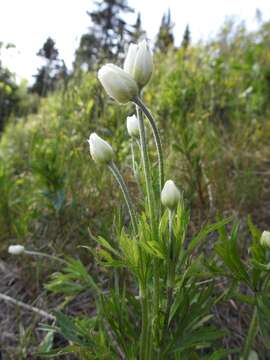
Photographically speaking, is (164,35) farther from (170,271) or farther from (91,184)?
(170,271)

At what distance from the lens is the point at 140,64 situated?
73 cm

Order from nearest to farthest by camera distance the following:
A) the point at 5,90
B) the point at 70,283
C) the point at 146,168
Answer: the point at 146,168 < the point at 70,283 < the point at 5,90

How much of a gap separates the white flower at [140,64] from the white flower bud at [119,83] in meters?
0.02

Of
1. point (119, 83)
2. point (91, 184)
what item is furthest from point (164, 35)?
point (119, 83)

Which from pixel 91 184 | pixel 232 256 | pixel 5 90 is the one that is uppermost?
pixel 5 90

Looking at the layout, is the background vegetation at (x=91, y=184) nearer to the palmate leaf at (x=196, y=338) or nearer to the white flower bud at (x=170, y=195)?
the white flower bud at (x=170, y=195)

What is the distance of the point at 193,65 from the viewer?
11.5ft

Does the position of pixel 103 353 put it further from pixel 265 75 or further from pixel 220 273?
pixel 265 75

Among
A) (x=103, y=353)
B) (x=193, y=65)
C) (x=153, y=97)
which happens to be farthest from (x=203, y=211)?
(x=193, y=65)

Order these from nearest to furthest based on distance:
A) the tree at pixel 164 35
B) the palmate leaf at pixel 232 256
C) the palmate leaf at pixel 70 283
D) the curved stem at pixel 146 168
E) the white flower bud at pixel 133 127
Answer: the curved stem at pixel 146 168 → the palmate leaf at pixel 232 256 → the white flower bud at pixel 133 127 → the palmate leaf at pixel 70 283 → the tree at pixel 164 35

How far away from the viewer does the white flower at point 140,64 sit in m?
0.72

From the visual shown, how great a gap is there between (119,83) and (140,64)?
0.06 m

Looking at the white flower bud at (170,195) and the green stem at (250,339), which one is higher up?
the white flower bud at (170,195)

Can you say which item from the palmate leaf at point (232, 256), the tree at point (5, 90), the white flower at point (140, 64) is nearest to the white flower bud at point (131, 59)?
the white flower at point (140, 64)
